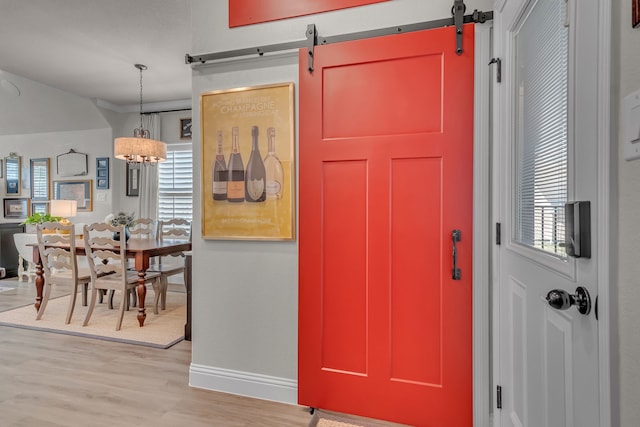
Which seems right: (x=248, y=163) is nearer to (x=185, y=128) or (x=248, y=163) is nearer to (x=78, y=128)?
(x=185, y=128)

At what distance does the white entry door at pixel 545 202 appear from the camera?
85cm

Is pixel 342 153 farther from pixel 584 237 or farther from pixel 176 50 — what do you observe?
pixel 176 50

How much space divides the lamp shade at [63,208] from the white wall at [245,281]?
417 cm

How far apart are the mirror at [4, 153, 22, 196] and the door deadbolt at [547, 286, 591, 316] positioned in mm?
8111

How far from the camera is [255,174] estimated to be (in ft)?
6.94

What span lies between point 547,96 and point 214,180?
1770mm

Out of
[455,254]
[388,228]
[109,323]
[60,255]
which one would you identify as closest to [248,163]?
[388,228]

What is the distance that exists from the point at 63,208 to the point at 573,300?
6197 millimetres

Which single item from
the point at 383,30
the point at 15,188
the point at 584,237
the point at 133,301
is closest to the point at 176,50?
the point at 383,30

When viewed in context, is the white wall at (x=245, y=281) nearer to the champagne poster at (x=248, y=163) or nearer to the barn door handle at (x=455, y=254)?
the champagne poster at (x=248, y=163)

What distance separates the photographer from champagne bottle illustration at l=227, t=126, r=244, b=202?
84.4 inches

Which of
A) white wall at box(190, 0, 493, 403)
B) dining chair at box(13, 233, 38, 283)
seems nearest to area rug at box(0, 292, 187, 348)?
white wall at box(190, 0, 493, 403)

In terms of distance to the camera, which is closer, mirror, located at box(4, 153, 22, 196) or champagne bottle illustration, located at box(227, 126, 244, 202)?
champagne bottle illustration, located at box(227, 126, 244, 202)

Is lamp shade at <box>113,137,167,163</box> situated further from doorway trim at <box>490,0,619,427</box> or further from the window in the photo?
doorway trim at <box>490,0,619,427</box>
